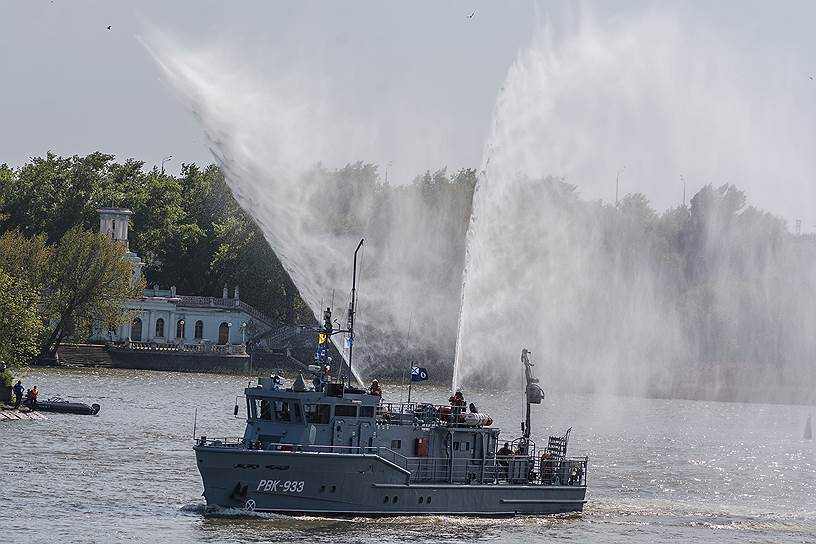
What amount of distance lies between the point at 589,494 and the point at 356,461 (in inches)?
671

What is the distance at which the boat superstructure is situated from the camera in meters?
51.2

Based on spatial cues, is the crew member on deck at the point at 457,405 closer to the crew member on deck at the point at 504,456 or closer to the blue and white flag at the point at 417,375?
the crew member on deck at the point at 504,456

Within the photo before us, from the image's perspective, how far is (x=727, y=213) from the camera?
464 ft

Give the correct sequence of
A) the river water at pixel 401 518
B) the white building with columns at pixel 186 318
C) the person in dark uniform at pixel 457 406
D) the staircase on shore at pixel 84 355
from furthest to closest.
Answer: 1. the white building with columns at pixel 186 318
2. the staircase on shore at pixel 84 355
3. the person in dark uniform at pixel 457 406
4. the river water at pixel 401 518

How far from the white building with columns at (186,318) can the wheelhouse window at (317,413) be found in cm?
11225

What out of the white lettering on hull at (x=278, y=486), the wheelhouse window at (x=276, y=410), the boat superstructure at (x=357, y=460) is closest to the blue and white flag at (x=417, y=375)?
the boat superstructure at (x=357, y=460)

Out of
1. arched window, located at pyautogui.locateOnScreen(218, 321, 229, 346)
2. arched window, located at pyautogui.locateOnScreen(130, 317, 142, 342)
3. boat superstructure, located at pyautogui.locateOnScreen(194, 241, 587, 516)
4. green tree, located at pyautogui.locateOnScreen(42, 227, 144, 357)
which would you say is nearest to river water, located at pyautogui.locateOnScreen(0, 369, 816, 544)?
boat superstructure, located at pyautogui.locateOnScreen(194, 241, 587, 516)

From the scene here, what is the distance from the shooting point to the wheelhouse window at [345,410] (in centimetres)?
5259

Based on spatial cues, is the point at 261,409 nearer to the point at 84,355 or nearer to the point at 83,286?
the point at 83,286

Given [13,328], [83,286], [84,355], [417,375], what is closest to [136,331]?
[84,355]

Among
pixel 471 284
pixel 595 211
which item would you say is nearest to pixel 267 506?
pixel 471 284

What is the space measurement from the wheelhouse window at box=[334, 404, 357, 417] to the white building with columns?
112 m

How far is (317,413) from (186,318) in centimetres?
11761

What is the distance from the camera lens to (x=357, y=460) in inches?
2034
